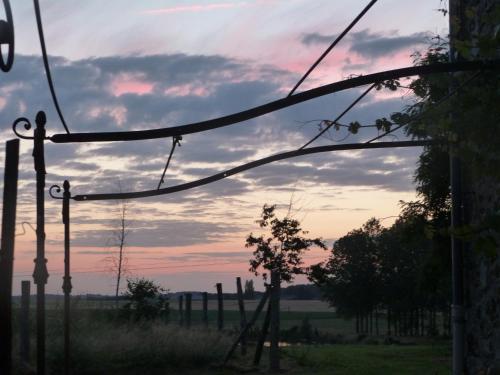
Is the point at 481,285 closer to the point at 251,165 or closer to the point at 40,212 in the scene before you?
the point at 251,165

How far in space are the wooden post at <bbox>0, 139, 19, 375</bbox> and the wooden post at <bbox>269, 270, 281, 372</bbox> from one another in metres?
11.2

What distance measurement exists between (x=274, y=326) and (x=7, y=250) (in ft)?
38.0

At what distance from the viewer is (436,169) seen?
16.7 meters

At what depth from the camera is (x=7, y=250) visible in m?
5.52

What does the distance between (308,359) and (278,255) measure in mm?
6874

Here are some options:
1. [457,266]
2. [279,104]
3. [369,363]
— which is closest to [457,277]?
[457,266]

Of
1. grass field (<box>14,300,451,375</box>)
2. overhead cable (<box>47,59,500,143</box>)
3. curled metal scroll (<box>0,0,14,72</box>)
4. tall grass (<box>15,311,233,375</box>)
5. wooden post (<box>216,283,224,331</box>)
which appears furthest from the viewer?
wooden post (<box>216,283,224,331</box>)

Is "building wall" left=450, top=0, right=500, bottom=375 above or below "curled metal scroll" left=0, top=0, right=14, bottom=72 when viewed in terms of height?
below

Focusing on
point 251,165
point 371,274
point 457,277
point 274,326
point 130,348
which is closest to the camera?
point 251,165

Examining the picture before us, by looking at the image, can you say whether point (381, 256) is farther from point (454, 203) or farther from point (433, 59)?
point (454, 203)

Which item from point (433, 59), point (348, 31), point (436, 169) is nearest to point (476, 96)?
point (348, 31)

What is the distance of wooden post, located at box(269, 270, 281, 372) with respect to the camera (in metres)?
16.5

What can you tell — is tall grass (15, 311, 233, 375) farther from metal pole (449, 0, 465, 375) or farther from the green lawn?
metal pole (449, 0, 465, 375)

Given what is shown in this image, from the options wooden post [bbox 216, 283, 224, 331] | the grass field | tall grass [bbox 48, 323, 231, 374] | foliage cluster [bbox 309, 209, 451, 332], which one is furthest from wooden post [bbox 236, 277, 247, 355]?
foliage cluster [bbox 309, 209, 451, 332]
